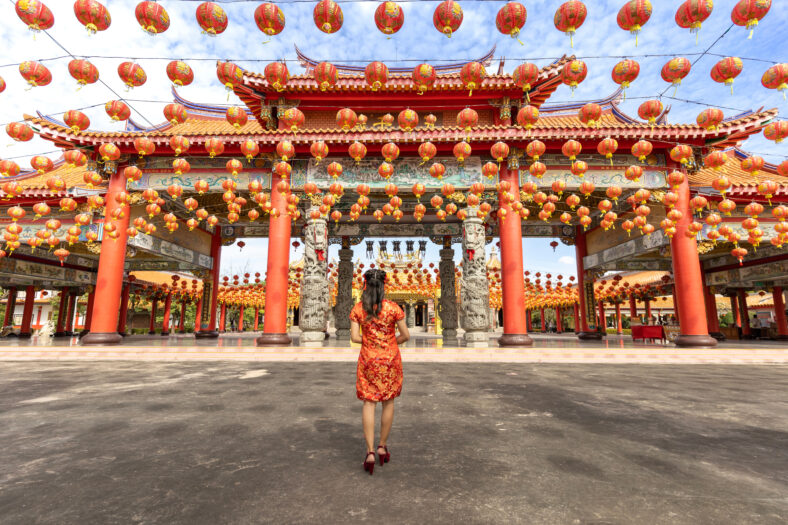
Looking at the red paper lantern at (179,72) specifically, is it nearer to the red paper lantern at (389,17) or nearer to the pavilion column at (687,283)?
the red paper lantern at (389,17)

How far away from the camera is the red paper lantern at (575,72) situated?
5535 mm

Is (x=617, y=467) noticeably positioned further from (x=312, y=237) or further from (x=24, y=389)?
(x=312, y=237)

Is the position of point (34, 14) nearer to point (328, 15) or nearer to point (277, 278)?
point (328, 15)

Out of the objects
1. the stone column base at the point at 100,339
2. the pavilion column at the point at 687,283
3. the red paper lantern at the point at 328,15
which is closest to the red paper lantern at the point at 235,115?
the red paper lantern at the point at 328,15

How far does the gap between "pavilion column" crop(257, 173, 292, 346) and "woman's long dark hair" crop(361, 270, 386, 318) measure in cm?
754

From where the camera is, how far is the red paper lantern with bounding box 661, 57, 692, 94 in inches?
211

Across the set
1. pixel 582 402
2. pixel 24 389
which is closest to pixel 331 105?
pixel 24 389

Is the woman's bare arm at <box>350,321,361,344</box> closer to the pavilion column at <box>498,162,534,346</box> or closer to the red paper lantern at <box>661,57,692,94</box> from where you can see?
the red paper lantern at <box>661,57,692,94</box>

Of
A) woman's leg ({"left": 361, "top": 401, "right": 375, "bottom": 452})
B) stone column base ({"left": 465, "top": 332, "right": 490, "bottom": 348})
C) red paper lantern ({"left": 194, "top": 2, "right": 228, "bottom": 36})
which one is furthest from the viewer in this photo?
stone column base ({"left": 465, "top": 332, "right": 490, "bottom": 348})

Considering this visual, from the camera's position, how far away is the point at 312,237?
10336mm

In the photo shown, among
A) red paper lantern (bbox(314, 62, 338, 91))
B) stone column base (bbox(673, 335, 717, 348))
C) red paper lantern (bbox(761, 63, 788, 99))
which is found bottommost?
stone column base (bbox(673, 335, 717, 348))

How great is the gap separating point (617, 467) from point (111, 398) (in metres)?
5.10

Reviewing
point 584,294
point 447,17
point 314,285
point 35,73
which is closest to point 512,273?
point 314,285

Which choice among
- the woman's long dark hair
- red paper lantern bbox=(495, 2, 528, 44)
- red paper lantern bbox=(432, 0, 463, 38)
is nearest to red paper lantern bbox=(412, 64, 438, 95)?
red paper lantern bbox=(432, 0, 463, 38)
